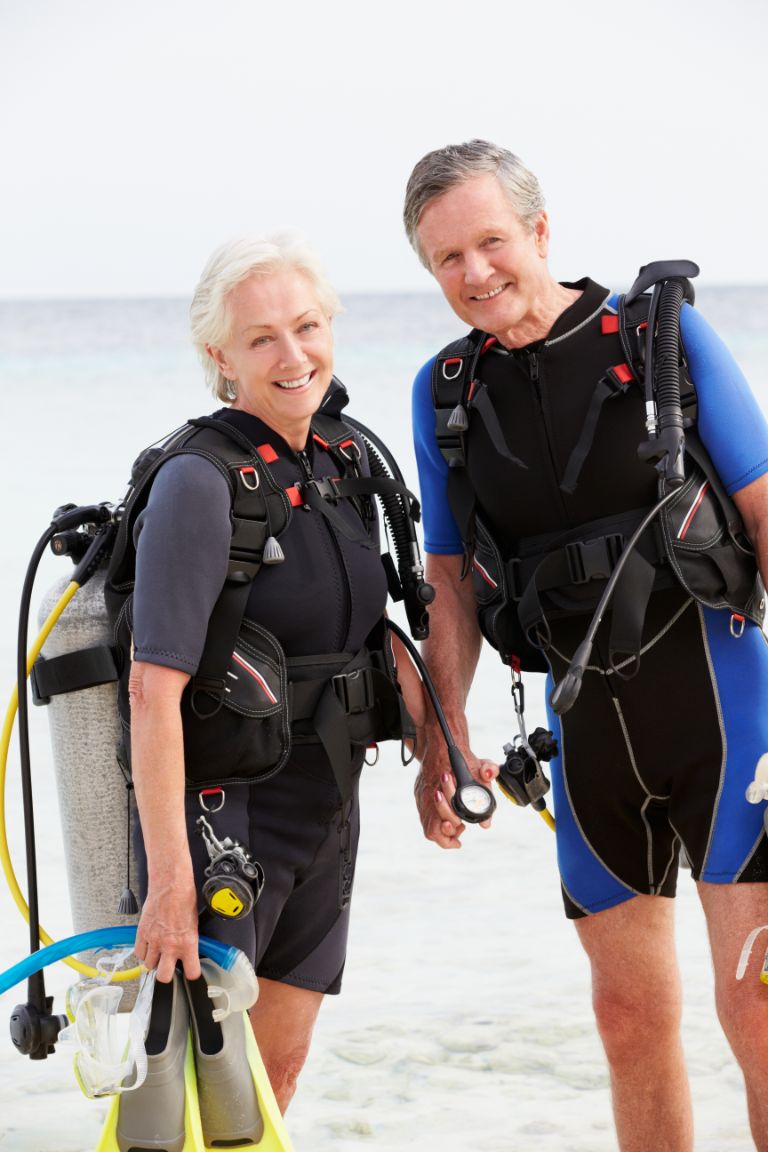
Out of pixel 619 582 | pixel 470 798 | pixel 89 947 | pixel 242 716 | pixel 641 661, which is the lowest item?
pixel 89 947

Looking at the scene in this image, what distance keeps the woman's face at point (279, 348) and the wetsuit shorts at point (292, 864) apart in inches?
23.6

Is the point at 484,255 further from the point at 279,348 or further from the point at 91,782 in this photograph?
the point at 91,782

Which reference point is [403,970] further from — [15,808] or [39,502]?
[39,502]

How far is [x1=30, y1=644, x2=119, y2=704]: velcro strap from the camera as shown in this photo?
7.48ft

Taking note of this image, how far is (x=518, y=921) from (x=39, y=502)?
10.3 m

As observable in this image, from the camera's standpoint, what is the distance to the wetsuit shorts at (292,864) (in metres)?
2.23

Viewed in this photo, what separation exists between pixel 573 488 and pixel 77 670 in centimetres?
94

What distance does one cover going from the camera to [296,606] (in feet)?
7.41

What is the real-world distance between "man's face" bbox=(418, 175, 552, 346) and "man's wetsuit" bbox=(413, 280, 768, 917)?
94mm

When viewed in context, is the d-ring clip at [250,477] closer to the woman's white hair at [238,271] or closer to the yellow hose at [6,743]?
the woman's white hair at [238,271]

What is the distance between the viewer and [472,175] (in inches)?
96.8

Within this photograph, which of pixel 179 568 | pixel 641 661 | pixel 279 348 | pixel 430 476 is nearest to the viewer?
pixel 179 568

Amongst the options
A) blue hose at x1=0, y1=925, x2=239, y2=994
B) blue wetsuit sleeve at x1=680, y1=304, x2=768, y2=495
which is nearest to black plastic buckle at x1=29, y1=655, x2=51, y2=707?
blue hose at x1=0, y1=925, x2=239, y2=994

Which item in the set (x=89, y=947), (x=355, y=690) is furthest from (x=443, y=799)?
(x=89, y=947)
